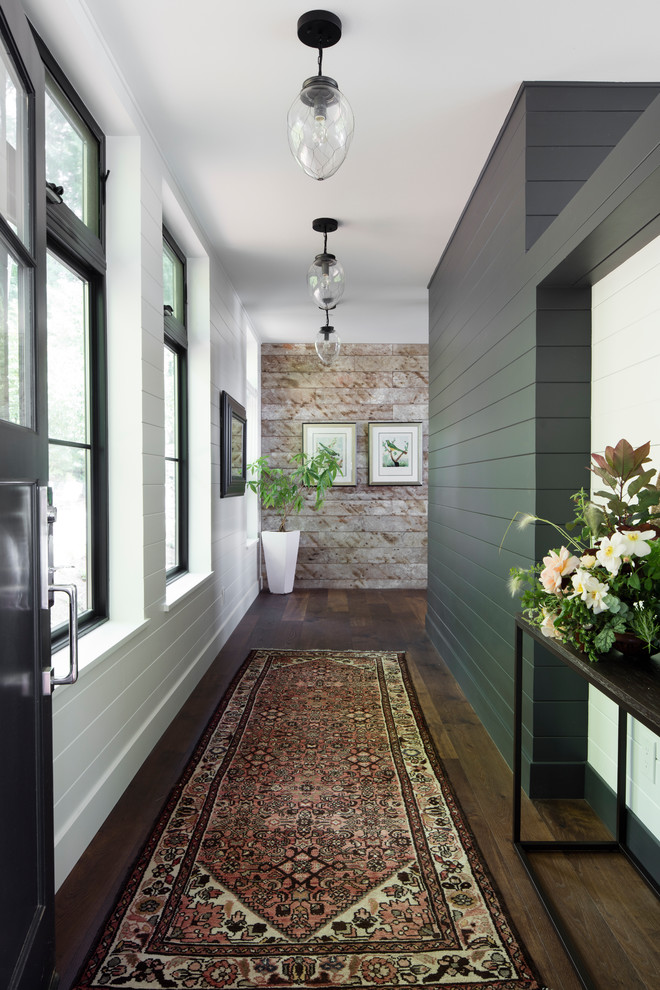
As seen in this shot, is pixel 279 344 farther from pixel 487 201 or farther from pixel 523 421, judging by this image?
pixel 523 421

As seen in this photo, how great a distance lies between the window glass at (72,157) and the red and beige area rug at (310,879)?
231 cm

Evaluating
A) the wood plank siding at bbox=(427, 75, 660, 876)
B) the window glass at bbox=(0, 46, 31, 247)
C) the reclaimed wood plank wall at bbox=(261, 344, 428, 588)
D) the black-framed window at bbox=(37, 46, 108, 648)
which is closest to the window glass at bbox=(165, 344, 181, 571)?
the black-framed window at bbox=(37, 46, 108, 648)

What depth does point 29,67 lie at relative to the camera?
1.43 m

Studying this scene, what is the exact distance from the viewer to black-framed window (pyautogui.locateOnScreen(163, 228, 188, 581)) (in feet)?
12.8

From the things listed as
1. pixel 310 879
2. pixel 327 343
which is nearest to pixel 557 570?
pixel 310 879

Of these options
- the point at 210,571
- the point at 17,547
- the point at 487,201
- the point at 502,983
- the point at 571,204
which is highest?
the point at 487,201

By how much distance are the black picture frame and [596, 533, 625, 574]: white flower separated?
3.48 meters

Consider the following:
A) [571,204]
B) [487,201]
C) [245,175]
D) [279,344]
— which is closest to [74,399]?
[245,175]

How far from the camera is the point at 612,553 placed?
1.57 m

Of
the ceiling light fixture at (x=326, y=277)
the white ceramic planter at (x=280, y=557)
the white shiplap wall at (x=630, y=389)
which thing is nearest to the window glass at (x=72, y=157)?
the ceiling light fixture at (x=326, y=277)

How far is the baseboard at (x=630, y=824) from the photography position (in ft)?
6.60

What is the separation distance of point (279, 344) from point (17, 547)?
6.64m

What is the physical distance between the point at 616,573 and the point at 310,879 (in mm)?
1305

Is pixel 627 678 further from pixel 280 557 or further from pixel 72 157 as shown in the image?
pixel 280 557
